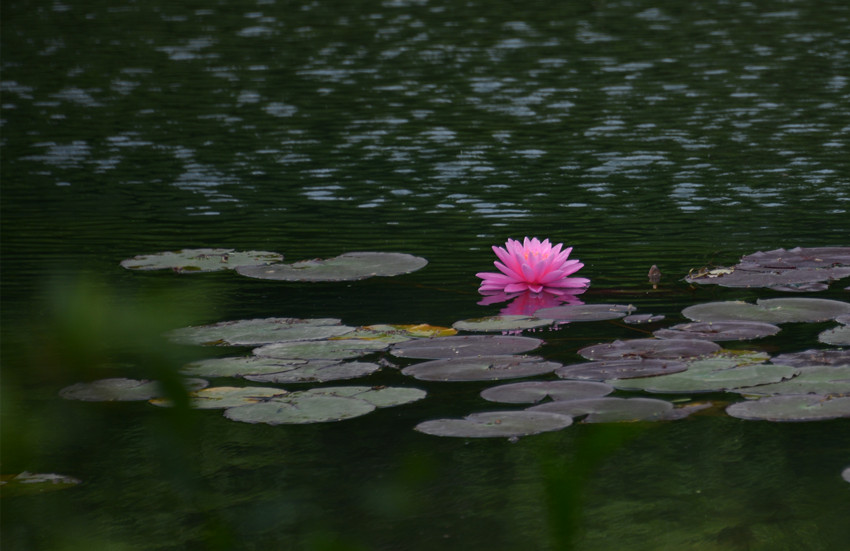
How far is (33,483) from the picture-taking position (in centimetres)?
281

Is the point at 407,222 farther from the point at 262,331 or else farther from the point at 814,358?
the point at 814,358

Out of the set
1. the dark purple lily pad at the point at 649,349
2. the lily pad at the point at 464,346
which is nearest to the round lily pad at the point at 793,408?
the dark purple lily pad at the point at 649,349

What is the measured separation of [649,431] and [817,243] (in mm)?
2513

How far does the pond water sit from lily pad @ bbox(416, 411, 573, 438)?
0.06m

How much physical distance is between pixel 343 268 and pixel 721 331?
1758mm

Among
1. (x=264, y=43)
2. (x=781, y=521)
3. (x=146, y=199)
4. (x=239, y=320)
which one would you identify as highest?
(x=264, y=43)

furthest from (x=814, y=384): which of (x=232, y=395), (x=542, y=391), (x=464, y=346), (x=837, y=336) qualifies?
(x=232, y=395)

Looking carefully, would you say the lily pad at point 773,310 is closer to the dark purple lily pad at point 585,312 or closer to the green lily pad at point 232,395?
the dark purple lily pad at point 585,312

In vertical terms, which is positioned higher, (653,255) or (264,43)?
(264,43)

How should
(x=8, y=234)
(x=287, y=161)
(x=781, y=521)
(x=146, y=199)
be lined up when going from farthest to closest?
1. (x=287, y=161)
2. (x=146, y=199)
3. (x=8, y=234)
4. (x=781, y=521)

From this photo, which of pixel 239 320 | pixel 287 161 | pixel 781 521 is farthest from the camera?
pixel 287 161

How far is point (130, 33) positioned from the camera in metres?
15.8

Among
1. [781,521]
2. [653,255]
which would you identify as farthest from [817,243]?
[781,521]

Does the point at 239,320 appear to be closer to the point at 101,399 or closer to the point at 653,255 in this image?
the point at 101,399
